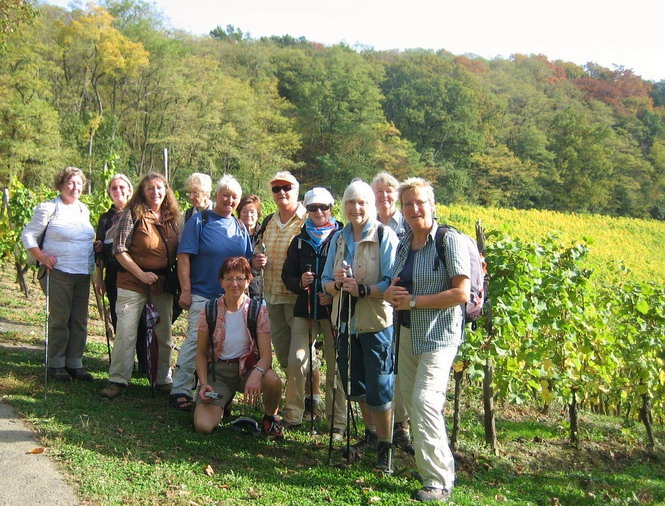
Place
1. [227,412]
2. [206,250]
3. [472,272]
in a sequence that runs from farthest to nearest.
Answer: [206,250]
[227,412]
[472,272]

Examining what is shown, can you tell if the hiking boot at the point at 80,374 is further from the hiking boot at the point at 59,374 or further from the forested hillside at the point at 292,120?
the forested hillside at the point at 292,120

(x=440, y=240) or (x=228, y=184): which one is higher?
(x=228, y=184)

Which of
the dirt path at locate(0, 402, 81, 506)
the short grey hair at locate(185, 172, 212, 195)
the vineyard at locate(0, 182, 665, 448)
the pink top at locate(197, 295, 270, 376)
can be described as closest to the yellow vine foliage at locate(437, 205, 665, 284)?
the vineyard at locate(0, 182, 665, 448)

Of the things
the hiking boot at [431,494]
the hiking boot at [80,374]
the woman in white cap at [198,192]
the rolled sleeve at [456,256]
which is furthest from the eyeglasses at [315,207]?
the hiking boot at [80,374]

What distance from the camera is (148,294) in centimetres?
542

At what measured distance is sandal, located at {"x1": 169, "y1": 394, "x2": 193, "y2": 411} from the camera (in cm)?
519

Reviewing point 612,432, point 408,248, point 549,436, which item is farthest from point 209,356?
point 612,432

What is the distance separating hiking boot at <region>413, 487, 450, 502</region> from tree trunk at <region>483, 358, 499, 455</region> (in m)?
1.74

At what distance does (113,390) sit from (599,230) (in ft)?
140

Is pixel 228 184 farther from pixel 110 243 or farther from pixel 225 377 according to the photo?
pixel 225 377

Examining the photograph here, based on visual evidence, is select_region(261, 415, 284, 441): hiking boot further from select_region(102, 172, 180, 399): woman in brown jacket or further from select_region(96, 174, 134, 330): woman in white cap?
→ select_region(96, 174, 134, 330): woman in white cap

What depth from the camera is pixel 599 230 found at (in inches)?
1705

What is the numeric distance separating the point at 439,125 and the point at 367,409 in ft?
218

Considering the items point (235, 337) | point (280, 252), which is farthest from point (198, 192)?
point (235, 337)
